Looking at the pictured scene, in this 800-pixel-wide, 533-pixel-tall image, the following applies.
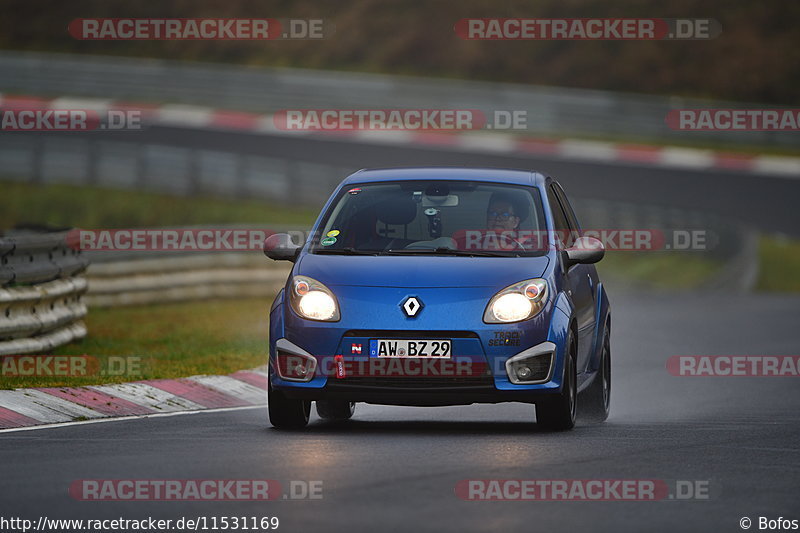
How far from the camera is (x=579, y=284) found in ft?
37.5

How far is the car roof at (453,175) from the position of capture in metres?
11.4

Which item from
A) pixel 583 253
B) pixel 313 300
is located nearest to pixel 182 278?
pixel 583 253

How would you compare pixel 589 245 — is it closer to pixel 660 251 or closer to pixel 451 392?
pixel 451 392

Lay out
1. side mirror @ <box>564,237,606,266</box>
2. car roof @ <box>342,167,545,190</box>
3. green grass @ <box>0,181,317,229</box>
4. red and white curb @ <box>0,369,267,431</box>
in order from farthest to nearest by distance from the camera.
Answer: green grass @ <box>0,181,317,229</box> → car roof @ <box>342,167,545,190</box> → red and white curb @ <box>0,369,267,431</box> → side mirror @ <box>564,237,606,266</box>

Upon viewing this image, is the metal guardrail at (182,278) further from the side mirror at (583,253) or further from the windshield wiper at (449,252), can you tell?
the side mirror at (583,253)

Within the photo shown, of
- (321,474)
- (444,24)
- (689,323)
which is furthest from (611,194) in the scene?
(321,474)

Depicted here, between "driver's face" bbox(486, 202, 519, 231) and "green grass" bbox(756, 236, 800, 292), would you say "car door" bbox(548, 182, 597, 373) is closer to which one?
"driver's face" bbox(486, 202, 519, 231)

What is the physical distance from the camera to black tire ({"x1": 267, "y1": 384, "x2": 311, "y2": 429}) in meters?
10.6

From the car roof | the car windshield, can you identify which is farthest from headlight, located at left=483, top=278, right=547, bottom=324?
the car roof

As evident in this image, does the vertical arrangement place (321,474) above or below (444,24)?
below

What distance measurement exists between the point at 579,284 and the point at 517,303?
118 cm

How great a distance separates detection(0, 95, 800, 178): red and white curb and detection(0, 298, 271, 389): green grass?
52.6ft

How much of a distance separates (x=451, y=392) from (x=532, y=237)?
135 cm

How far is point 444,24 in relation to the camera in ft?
193
